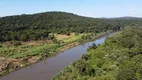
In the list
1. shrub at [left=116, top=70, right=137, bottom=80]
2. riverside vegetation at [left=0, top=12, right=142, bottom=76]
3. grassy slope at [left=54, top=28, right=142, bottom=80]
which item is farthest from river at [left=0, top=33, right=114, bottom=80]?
shrub at [left=116, top=70, right=137, bottom=80]

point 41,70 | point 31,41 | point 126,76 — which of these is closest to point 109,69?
point 126,76

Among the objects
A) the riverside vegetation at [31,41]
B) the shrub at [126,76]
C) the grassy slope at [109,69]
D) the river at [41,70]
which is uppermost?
the shrub at [126,76]

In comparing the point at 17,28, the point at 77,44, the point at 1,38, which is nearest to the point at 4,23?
the point at 17,28

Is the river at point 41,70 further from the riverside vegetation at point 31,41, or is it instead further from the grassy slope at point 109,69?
the grassy slope at point 109,69

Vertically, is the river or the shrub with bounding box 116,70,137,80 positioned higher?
the shrub with bounding box 116,70,137,80

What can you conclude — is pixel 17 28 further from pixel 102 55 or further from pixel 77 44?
pixel 102 55

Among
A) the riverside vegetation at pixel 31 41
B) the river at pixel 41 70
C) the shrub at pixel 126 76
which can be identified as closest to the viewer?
the shrub at pixel 126 76

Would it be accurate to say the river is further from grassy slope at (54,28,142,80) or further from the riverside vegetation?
grassy slope at (54,28,142,80)

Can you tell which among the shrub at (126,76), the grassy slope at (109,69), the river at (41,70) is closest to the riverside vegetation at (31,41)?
the river at (41,70)

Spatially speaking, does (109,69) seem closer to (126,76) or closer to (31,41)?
(126,76)

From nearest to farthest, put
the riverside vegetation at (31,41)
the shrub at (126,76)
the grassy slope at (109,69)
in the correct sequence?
1. the shrub at (126,76)
2. the grassy slope at (109,69)
3. the riverside vegetation at (31,41)

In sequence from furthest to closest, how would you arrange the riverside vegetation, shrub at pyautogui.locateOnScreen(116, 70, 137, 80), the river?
the riverside vegetation, the river, shrub at pyautogui.locateOnScreen(116, 70, 137, 80)
